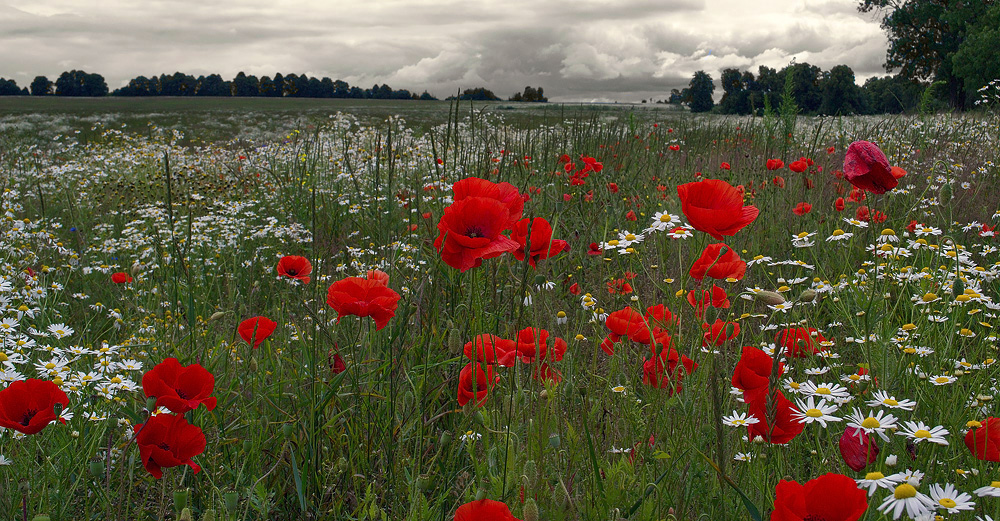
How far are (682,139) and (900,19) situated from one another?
96.6 feet

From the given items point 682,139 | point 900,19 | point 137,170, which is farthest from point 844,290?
point 900,19

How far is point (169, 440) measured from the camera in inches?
48.5

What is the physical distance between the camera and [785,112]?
248 inches

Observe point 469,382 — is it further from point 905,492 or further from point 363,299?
point 905,492

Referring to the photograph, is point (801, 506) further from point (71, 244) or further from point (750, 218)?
point (71, 244)

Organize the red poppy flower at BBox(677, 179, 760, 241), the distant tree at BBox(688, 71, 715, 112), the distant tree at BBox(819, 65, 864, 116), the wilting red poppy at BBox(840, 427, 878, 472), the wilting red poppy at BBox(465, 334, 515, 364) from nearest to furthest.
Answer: the wilting red poppy at BBox(840, 427, 878, 472) < the red poppy flower at BBox(677, 179, 760, 241) < the wilting red poppy at BBox(465, 334, 515, 364) < the distant tree at BBox(688, 71, 715, 112) < the distant tree at BBox(819, 65, 864, 116)

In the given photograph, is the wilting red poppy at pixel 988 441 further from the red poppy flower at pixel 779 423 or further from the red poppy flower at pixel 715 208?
the red poppy flower at pixel 715 208

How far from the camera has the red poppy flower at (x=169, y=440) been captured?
1201 millimetres

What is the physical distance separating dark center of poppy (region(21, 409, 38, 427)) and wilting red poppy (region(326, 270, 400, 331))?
606 mm

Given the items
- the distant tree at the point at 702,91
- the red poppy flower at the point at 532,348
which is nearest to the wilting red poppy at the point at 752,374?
the red poppy flower at the point at 532,348

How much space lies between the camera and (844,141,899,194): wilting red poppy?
67.6 inches

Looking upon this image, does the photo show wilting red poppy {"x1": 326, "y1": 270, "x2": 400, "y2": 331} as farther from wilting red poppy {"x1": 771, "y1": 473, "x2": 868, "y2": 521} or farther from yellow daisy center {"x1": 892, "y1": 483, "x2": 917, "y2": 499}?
yellow daisy center {"x1": 892, "y1": 483, "x2": 917, "y2": 499}

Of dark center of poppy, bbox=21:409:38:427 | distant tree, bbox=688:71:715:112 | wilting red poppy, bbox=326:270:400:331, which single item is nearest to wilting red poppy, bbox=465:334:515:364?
wilting red poppy, bbox=326:270:400:331

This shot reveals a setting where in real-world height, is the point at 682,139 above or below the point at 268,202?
above
